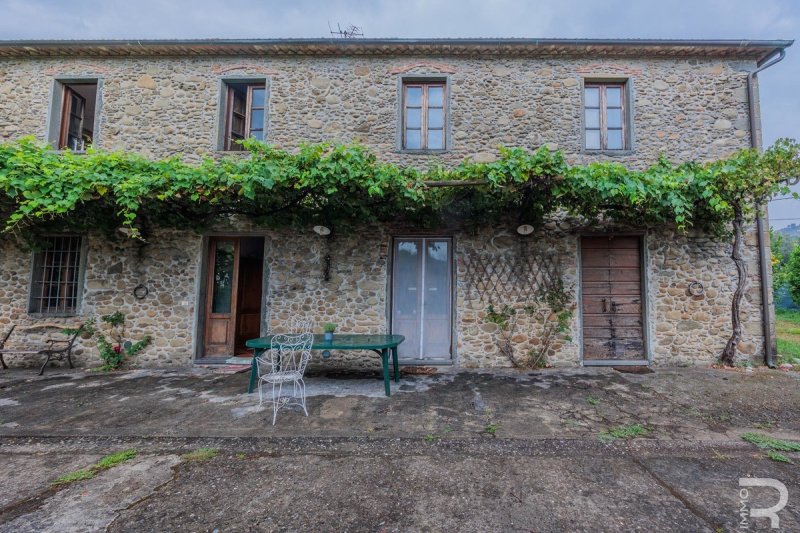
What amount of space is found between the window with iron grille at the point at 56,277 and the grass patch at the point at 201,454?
4.74 metres

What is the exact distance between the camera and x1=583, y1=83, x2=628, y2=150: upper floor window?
5688 millimetres

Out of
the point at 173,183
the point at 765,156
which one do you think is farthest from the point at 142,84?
the point at 765,156

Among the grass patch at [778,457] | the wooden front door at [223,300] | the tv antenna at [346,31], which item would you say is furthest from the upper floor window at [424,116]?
the grass patch at [778,457]

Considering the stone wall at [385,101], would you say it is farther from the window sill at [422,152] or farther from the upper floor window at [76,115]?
the upper floor window at [76,115]

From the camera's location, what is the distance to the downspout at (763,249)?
517 centimetres

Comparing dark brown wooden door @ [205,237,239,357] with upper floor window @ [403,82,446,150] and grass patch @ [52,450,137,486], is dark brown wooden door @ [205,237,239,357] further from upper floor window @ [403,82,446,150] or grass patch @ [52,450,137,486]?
upper floor window @ [403,82,446,150]

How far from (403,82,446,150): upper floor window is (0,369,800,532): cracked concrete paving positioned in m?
3.94

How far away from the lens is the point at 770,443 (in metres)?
2.77

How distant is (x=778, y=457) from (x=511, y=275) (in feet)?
10.8

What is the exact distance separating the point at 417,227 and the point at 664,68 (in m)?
4.97

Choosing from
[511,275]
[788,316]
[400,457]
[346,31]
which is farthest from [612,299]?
[788,316]

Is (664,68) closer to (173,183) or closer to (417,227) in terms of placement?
(417,227)

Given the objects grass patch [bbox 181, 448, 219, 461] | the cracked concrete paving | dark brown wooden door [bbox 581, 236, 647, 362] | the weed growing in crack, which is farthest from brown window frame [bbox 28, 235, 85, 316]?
the weed growing in crack

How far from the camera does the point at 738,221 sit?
16.5 ft
